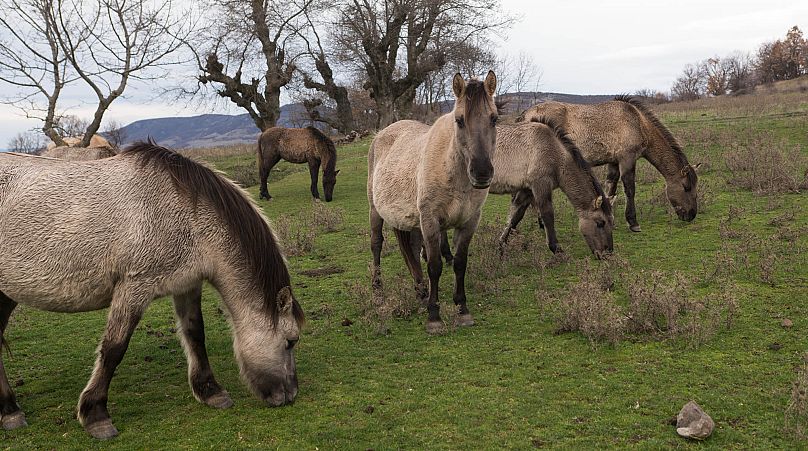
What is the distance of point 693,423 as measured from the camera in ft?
11.5

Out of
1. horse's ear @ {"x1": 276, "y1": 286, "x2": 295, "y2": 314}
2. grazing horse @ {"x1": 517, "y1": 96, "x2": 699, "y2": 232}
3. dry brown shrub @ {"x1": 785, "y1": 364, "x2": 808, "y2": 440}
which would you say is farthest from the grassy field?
grazing horse @ {"x1": 517, "y1": 96, "x2": 699, "y2": 232}

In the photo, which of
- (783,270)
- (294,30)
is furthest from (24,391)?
(294,30)

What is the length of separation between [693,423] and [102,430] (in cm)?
387

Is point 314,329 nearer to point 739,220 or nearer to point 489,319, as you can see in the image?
point 489,319

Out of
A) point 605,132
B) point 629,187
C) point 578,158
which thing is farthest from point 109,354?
point 629,187

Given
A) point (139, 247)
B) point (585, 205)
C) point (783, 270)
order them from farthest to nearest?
point (585, 205), point (783, 270), point (139, 247)

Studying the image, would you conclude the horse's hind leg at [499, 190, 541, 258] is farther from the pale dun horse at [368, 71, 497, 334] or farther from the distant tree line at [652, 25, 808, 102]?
the distant tree line at [652, 25, 808, 102]

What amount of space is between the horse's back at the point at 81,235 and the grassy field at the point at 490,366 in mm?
1041

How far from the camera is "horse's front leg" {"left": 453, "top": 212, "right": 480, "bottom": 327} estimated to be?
593cm

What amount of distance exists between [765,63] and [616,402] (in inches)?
3224

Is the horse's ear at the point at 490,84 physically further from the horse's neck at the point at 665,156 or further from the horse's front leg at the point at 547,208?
the horse's neck at the point at 665,156

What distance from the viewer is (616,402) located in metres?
4.09

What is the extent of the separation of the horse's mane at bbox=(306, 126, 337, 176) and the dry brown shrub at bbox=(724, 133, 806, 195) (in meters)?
9.95

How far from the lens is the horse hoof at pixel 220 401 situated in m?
4.35
